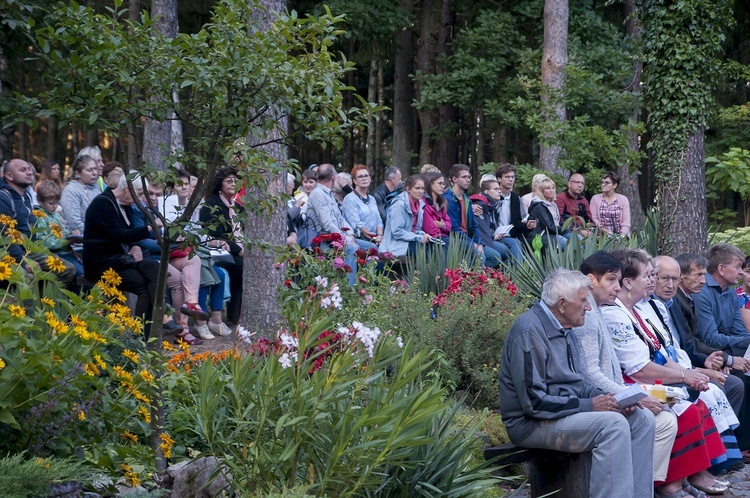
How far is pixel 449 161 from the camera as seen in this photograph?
75.3 feet

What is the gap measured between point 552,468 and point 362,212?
5979 mm

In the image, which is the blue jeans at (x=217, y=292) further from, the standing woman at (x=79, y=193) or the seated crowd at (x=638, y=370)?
the seated crowd at (x=638, y=370)

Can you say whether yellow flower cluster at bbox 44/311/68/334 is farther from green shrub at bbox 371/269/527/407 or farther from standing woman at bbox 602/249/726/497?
standing woman at bbox 602/249/726/497

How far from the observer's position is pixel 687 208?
10.9 metres

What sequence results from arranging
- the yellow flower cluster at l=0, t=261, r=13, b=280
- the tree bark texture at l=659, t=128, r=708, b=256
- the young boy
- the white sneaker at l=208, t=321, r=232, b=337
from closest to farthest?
the yellow flower cluster at l=0, t=261, r=13, b=280
the young boy
the white sneaker at l=208, t=321, r=232, b=337
the tree bark texture at l=659, t=128, r=708, b=256

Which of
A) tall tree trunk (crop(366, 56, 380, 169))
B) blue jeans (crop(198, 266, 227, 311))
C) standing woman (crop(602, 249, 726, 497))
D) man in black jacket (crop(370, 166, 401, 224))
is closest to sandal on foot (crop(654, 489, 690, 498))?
standing woman (crop(602, 249, 726, 497))

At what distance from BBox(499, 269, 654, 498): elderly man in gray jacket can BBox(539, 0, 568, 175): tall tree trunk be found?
10630 mm

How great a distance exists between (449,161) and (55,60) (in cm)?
1815

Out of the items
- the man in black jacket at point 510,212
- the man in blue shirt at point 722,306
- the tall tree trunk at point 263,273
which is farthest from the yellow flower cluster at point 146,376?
the man in black jacket at point 510,212

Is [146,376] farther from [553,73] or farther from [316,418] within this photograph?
[553,73]

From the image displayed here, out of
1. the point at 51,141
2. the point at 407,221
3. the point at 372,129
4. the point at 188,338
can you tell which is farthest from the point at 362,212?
the point at 51,141

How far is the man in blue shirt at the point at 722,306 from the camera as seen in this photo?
797 cm

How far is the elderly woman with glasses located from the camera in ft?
36.3

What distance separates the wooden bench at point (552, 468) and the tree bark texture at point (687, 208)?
5.89 meters
